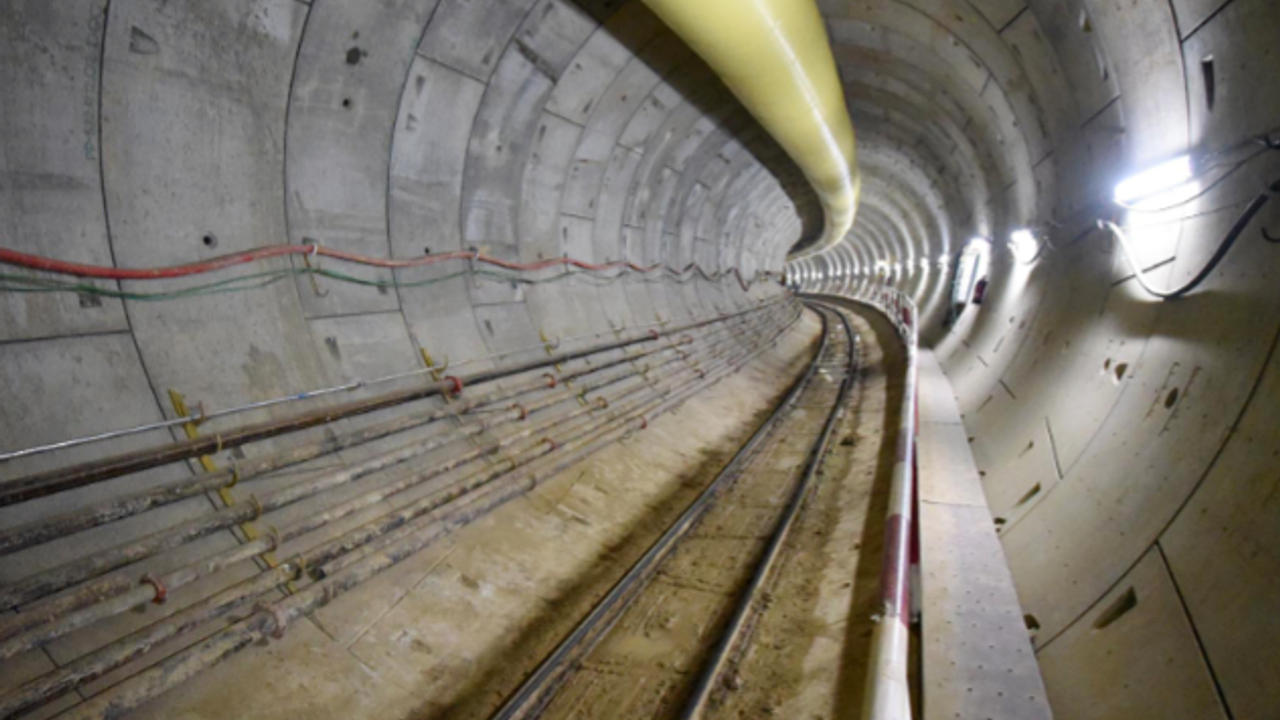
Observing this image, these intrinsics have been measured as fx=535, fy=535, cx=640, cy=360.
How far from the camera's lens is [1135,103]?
4281 millimetres

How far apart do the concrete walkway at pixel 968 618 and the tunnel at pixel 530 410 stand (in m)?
0.03

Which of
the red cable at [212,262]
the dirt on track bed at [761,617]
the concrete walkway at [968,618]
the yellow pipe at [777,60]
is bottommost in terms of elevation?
the dirt on track bed at [761,617]

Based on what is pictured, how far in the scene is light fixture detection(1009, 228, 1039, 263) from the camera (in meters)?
7.51

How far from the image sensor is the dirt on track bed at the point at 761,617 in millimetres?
3203

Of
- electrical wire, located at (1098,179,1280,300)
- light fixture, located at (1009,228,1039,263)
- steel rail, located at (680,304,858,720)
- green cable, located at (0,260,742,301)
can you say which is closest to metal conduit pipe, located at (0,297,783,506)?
green cable, located at (0,260,742,301)

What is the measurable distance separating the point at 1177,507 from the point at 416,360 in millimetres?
5232

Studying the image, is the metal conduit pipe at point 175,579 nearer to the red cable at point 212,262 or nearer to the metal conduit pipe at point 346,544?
the metal conduit pipe at point 346,544

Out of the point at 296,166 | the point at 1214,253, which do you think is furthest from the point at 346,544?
the point at 1214,253

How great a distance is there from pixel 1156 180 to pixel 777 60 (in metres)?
3.20

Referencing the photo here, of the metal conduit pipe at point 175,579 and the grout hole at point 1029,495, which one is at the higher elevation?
the metal conduit pipe at point 175,579

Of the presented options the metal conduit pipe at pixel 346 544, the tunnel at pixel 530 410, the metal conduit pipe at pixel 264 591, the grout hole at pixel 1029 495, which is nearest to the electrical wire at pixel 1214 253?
the tunnel at pixel 530 410

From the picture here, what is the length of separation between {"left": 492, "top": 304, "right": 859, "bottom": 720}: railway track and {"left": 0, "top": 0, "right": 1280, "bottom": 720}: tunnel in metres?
0.03

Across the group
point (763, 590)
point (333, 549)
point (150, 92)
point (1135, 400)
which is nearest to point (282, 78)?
point (150, 92)

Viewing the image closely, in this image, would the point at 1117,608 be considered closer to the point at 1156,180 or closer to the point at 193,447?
the point at 1156,180
